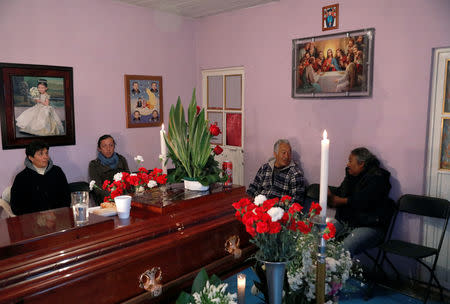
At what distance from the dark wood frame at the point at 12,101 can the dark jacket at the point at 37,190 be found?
0.37m

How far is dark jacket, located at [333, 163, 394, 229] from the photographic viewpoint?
3.64 m

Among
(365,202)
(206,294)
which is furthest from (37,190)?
Result: (365,202)

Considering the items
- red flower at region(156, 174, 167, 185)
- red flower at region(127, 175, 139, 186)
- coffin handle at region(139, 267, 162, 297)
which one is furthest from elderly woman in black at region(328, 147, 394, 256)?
coffin handle at region(139, 267, 162, 297)

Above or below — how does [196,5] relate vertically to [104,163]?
above

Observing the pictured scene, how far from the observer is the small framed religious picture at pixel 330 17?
161 inches

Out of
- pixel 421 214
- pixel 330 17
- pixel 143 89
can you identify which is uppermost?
pixel 330 17

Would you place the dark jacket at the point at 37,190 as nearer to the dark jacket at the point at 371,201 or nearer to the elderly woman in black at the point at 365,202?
the elderly woman in black at the point at 365,202

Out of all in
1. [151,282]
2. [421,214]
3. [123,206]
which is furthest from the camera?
[421,214]

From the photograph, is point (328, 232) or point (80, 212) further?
point (80, 212)

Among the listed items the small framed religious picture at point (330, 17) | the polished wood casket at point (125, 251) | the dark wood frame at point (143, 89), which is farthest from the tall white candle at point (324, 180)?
the dark wood frame at point (143, 89)

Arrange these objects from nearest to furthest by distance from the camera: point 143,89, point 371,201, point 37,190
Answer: point 371,201 → point 37,190 → point 143,89

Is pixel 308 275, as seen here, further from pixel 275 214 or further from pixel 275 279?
pixel 275 214

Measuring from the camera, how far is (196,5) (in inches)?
195

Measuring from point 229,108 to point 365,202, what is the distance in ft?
8.47
